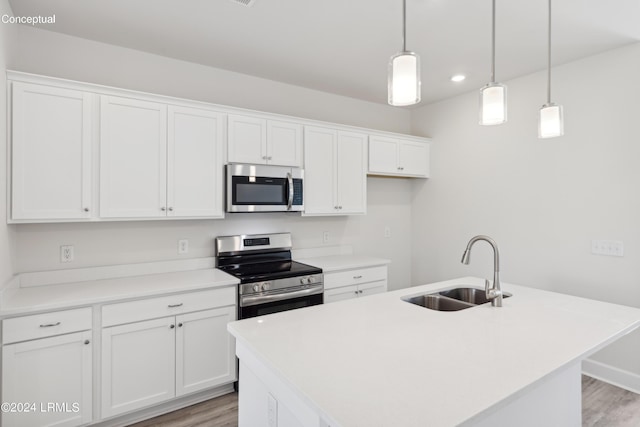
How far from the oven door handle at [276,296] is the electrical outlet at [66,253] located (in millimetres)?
1253

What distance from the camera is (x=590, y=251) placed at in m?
2.96

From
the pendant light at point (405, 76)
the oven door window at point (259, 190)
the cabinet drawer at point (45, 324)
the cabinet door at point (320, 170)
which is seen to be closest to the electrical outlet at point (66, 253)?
the cabinet drawer at point (45, 324)

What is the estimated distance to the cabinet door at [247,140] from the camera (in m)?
2.89

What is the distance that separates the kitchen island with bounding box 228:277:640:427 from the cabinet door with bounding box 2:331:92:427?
1.17m

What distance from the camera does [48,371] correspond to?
2.02 metres

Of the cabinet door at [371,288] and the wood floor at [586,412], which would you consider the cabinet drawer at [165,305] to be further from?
the cabinet door at [371,288]

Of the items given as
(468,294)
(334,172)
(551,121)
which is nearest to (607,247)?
(468,294)

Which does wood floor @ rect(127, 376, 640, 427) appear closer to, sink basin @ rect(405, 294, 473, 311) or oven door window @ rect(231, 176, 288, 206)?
sink basin @ rect(405, 294, 473, 311)

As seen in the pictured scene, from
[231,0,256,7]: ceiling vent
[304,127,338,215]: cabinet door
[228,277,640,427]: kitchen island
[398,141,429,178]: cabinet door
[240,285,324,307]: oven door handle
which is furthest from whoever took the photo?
[398,141,429,178]: cabinet door

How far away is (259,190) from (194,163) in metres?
0.57

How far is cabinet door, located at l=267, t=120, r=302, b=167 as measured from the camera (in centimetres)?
309

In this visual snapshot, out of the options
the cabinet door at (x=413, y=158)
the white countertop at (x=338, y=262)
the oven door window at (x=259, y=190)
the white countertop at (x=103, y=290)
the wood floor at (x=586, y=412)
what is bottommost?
the wood floor at (x=586, y=412)

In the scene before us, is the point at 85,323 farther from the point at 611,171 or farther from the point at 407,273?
the point at 611,171

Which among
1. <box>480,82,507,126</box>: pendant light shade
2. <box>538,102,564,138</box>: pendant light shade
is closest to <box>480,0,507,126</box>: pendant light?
<box>480,82,507,126</box>: pendant light shade
